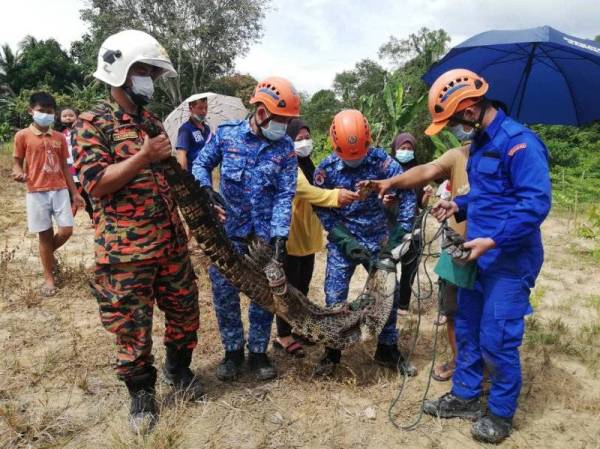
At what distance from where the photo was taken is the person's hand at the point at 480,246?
8.23 ft

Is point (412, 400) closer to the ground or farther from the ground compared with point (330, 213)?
closer to the ground

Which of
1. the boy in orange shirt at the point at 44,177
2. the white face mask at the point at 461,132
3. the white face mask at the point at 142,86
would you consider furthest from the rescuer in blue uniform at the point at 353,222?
the boy in orange shirt at the point at 44,177

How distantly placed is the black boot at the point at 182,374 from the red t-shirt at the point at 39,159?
9.39ft

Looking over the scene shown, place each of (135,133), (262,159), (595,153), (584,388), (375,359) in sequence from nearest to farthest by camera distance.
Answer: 1. (135,133)
2. (262,159)
3. (584,388)
4. (375,359)
5. (595,153)

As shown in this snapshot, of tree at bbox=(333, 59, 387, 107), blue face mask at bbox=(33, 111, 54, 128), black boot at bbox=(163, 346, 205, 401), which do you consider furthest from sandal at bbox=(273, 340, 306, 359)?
tree at bbox=(333, 59, 387, 107)

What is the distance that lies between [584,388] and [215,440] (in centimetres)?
272

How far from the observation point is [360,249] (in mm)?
3377

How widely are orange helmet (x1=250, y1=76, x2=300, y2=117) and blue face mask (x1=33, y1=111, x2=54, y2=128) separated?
301 centimetres

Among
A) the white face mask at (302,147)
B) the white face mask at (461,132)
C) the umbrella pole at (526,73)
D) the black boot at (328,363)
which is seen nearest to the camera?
the white face mask at (461,132)

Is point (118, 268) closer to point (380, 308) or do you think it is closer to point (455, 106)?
point (380, 308)

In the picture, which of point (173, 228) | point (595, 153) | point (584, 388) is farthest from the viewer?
point (595, 153)

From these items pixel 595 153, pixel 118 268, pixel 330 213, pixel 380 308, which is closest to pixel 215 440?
pixel 118 268

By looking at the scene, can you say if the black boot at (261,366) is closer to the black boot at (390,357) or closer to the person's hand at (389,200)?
the black boot at (390,357)

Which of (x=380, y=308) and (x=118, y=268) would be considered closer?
(x=118, y=268)
